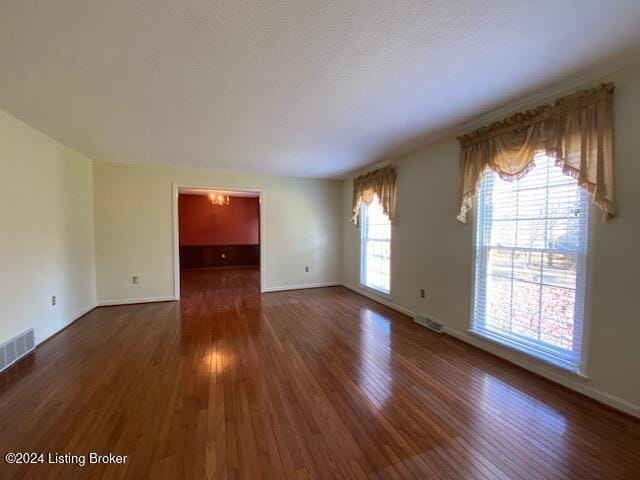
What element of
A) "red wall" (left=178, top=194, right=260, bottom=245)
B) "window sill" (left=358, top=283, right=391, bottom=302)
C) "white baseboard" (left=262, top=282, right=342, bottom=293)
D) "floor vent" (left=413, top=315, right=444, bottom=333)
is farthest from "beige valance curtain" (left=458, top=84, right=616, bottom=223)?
"red wall" (left=178, top=194, right=260, bottom=245)

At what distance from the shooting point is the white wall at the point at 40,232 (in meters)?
2.40

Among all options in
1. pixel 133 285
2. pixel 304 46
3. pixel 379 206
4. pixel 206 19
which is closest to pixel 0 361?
pixel 133 285

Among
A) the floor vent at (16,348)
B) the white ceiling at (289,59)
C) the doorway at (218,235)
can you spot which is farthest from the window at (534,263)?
the doorway at (218,235)

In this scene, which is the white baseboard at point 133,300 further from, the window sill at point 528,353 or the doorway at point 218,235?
the window sill at point 528,353

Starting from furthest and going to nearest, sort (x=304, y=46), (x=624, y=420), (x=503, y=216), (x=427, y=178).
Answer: (x=427, y=178), (x=503, y=216), (x=624, y=420), (x=304, y=46)

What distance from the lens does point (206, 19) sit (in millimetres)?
1334

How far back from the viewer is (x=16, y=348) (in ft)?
8.00

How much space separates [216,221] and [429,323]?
6.95 meters

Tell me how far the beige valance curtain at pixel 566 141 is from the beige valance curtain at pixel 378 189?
148cm

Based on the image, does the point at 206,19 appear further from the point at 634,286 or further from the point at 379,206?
the point at 379,206

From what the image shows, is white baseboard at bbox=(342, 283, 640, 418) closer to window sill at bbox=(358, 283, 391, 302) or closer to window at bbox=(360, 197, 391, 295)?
window sill at bbox=(358, 283, 391, 302)

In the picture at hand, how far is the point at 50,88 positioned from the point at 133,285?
332cm

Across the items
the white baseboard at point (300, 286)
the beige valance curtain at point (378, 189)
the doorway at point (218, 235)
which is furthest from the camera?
the doorway at point (218, 235)

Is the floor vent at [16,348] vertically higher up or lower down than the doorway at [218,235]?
lower down
